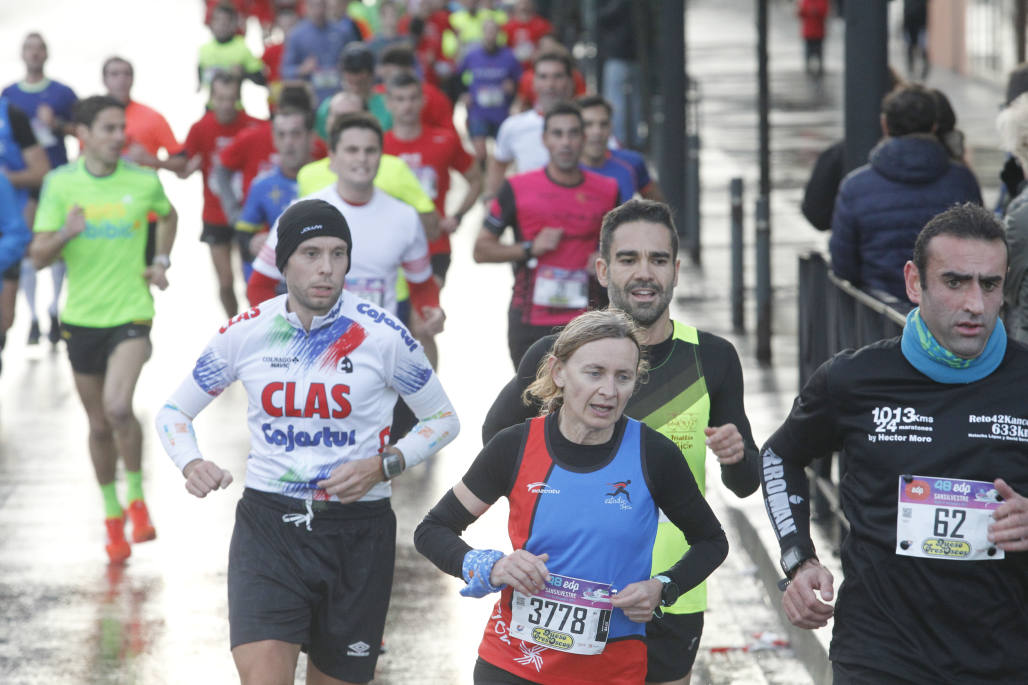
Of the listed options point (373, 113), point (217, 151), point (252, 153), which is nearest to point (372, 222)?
point (252, 153)

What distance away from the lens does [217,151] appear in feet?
44.3

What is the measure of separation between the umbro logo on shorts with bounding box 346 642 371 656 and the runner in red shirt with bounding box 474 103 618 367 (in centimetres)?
316

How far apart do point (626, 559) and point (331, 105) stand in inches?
297

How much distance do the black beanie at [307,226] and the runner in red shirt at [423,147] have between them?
538 cm

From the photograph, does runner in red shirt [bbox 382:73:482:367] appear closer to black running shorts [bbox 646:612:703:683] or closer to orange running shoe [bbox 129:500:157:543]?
orange running shoe [bbox 129:500:157:543]

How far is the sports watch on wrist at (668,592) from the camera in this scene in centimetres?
450

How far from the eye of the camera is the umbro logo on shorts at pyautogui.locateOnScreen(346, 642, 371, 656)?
18.3 feet

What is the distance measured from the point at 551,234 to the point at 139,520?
250 centimetres

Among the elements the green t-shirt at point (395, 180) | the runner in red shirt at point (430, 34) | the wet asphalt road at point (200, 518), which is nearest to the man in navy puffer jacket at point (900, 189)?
the wet asphalt road at point (200, 518)

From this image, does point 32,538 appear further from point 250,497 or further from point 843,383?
point 843,383

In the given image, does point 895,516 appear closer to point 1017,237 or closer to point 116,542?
point 1017,237

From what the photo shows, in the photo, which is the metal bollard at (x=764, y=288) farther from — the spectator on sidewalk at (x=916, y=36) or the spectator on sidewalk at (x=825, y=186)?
the spectator on sidewalk at (x=916, y=36)

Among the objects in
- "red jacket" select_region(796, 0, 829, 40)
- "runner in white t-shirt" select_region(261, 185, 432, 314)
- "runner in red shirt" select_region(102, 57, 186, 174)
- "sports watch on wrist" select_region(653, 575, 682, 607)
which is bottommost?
"sports watch on wrist" select_region(653, 575, 682, 607)

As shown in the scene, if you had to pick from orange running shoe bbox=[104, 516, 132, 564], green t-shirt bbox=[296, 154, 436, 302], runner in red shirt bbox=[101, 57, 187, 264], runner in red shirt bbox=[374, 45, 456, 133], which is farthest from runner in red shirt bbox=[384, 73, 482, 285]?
orange running shoe bbox=[104, 516, 132, 564]
